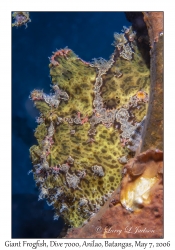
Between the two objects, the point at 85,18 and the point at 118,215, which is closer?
the point at 118,215

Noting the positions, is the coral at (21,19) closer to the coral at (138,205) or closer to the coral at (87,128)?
the coral at (87,128)

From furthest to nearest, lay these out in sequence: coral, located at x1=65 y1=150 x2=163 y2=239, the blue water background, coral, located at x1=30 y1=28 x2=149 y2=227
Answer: the blue water background → coral, located at x1=30 y1=28 x2=149 y2=227 → coral, located at x1=65 y1=150 x2=163 y2=239

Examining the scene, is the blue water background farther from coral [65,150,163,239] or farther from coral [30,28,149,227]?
coral [65,150,163,239]

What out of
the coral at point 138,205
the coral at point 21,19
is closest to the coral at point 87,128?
the coral at point 138,205

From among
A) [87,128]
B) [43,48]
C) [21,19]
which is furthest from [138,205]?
[43,48]

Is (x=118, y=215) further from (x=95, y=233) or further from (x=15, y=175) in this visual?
(x=15, y=175)

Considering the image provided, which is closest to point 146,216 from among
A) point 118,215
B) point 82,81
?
point 118,215

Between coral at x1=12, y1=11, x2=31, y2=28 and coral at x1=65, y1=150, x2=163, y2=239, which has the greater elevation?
coral at x1=12, y1=11, x2=31, y2=28

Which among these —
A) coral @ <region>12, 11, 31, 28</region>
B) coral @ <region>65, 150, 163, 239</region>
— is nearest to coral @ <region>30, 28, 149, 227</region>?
coral @ <region>65, 150, 163, 239</region>
